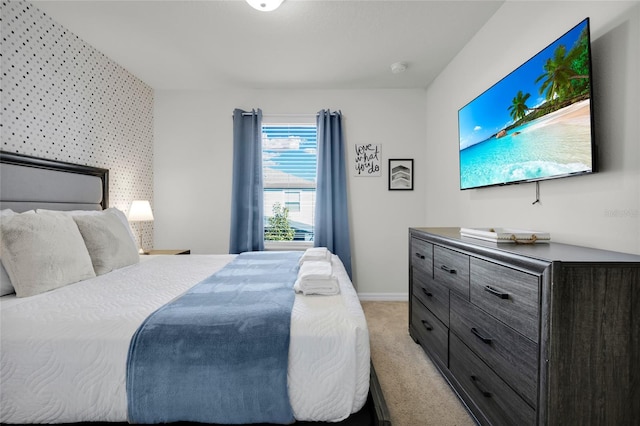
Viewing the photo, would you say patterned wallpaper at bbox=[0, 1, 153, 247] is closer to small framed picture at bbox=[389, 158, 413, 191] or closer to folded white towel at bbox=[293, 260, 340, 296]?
folded white towel at bbox=[293, 260, 340, 296]

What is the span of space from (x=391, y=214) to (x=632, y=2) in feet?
8.69

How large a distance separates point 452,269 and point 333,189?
2.06m

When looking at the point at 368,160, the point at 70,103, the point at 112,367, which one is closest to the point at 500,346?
the point at 112,367

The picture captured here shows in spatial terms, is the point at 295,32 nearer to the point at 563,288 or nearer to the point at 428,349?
the point at 563,288

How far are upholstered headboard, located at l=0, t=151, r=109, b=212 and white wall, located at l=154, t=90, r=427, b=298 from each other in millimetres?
951

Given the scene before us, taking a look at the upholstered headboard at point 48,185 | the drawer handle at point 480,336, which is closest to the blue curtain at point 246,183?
the upholstered headboard at point 48,185

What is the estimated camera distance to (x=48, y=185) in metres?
2.23

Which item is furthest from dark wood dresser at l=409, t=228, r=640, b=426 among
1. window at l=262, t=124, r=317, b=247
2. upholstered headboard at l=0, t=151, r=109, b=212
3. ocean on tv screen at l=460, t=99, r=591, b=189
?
upholstered headboard at l=0, t=151, r=109, b=212

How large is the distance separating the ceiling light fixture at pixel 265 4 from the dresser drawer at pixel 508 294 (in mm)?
2000

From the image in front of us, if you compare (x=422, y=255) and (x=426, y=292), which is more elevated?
(x=422, y=255)

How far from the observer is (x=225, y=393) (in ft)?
3.65

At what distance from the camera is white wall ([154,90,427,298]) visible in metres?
3.68

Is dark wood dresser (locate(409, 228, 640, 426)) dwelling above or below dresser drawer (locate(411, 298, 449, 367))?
above

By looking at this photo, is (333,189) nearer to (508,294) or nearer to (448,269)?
(448,269)
